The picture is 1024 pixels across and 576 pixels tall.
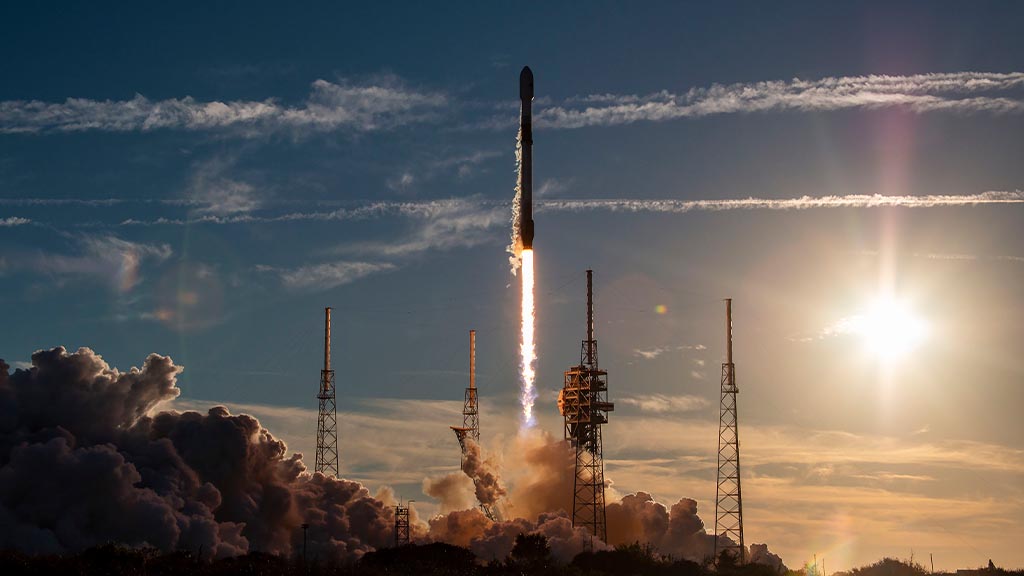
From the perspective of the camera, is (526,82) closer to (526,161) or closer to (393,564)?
(526,161)

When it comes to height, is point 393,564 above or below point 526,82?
below

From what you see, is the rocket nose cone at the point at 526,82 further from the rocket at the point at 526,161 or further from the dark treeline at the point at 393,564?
the dark treeline at the point at 393,564

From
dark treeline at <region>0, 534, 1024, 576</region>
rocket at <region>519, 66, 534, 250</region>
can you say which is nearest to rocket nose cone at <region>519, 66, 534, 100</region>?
rocket at <region>519, 66, 534, 250</region>

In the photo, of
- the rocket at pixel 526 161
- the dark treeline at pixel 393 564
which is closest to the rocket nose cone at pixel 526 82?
the rocket at pixel 526 161

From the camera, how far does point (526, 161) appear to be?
420 ft

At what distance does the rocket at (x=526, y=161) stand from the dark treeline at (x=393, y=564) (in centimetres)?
3296

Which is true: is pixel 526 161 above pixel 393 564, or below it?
above

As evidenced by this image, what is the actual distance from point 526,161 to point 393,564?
140 ft

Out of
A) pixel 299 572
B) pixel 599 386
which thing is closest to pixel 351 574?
pixel 299 572

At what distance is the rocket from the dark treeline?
3296cm

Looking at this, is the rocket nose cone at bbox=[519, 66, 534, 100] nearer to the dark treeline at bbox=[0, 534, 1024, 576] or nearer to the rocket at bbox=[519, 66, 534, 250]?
the rocket at bbox=[519, 66, 534, 250]

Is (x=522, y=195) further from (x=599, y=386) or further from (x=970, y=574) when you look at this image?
(x=970, y=574)

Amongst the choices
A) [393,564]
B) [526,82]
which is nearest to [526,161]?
[526,82]

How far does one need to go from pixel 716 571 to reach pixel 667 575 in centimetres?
926
